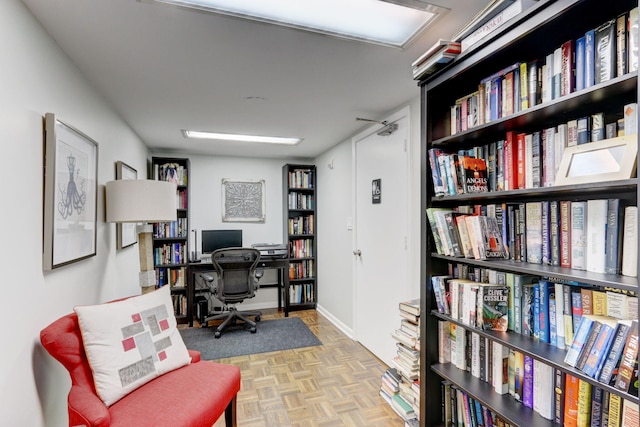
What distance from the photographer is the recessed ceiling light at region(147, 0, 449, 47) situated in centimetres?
136

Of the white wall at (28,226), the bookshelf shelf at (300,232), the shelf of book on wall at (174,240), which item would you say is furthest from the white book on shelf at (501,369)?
the shelf of book on wall at (174,240)

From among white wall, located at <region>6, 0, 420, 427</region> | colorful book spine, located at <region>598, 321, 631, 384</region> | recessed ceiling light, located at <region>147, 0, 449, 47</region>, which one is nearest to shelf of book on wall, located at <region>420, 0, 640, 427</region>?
colorful book spine, located at <region>598, 321, 631, 384</region>

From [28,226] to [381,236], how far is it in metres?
2.38

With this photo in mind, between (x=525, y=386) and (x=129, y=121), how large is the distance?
3.37 m

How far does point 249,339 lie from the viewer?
3.51 meters

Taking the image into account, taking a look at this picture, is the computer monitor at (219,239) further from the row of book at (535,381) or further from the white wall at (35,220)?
the row of book at (535,381)

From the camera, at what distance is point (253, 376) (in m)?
2.70

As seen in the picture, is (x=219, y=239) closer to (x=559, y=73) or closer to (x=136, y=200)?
(x=136, y=200)

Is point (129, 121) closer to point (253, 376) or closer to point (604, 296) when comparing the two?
point (253, 376)

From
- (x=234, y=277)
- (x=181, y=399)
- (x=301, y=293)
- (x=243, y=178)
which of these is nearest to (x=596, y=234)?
(x=181, y=399)

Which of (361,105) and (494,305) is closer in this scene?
(494,305)

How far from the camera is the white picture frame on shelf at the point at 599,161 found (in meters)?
0.96

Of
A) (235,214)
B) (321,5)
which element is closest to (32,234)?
(321,5)

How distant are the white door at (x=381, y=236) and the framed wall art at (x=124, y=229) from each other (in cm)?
211
